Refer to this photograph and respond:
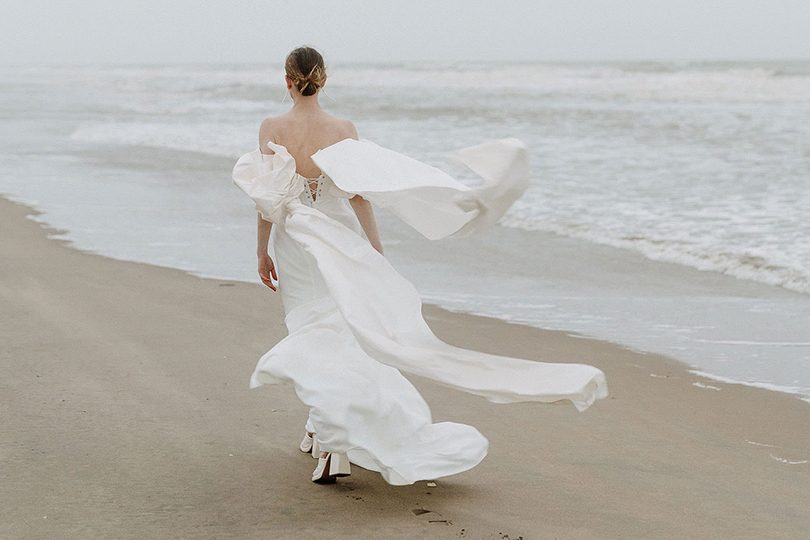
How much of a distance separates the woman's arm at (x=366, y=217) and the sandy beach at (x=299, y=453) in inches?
36.2

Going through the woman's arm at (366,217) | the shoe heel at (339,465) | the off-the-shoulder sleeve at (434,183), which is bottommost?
the shoe heel at (339,465)

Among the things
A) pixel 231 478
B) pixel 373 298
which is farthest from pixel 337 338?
pixel 231 478

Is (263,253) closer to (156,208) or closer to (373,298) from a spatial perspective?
(373,298)

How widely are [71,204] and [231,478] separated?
27.1ft

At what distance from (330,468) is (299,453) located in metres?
0.39

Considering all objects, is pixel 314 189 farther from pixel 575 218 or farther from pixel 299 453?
pixel 575 218

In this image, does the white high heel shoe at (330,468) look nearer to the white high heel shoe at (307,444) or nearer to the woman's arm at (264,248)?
the white high heel shoe at (307,444)

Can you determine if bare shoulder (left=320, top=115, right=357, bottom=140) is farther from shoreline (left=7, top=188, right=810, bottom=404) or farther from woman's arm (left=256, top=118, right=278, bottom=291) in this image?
shoreline (left=7, top=188, right=810, bottom=404)

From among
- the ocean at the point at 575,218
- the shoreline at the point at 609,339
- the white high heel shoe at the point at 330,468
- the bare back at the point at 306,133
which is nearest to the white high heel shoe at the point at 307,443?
the white high heel shoe at the point at 330,468

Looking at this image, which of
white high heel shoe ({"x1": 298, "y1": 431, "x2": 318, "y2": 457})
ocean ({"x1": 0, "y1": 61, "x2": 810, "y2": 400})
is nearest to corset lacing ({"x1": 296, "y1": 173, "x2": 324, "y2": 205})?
white high heel shoe ({"x1": 298, "y1": 431, "x2": 318, "y2": 457})

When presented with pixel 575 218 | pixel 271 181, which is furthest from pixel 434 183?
pixel 575 218

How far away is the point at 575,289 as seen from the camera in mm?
7891

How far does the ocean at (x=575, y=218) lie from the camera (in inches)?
278

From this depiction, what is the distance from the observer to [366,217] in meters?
4.18
